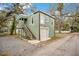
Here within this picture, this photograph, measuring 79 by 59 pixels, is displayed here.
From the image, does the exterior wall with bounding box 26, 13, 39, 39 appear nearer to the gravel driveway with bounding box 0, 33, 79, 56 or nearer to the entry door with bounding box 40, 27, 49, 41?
the entry door with bounding box 40, 27, 49, 41

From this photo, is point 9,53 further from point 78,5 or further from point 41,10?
point 78,5

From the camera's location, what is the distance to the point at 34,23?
226 centimetres

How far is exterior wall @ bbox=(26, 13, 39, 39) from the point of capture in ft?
7.33

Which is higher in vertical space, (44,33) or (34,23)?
(34,23)

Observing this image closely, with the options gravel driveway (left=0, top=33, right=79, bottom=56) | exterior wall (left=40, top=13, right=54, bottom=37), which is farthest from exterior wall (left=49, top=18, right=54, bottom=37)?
gravel driveway (left=0, top=33, right=79, bottom=56)

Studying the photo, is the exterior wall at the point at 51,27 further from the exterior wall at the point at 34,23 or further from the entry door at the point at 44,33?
the exterior wall at the point at 34,23

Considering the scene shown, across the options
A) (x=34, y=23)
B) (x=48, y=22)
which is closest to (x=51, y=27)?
(x=48, y=22)

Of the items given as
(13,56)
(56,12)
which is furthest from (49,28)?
(13,56)

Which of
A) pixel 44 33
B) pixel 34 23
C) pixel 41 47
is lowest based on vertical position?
pixel 41 47

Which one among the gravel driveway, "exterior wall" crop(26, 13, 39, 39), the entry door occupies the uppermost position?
"exterior wall" crop(26, 13, 39, 39)

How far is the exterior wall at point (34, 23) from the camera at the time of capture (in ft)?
7.33

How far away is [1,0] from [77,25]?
906 millimetres

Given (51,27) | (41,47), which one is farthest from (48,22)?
(41,47)

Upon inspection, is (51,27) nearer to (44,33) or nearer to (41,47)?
(44,33)
